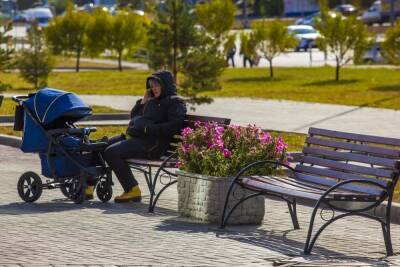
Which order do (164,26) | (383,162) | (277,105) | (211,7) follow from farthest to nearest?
(211,7) < (277,105) < (164,26) < (383,162)

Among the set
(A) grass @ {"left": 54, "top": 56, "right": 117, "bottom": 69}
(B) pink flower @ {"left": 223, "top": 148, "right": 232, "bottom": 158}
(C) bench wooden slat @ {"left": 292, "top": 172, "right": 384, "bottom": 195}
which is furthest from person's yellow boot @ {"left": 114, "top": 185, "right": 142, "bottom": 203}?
(A) grass @ {"left": 54, "top": 56, "right": 117, "bottom": 69}

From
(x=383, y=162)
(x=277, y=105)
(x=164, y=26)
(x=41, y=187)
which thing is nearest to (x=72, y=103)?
(x=41, y=187)

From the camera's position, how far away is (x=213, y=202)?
11.3 metres

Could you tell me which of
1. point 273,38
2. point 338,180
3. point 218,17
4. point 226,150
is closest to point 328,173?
point 338,180

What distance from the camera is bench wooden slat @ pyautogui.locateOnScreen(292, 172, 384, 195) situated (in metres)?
10.2

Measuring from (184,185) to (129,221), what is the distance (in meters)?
0.56

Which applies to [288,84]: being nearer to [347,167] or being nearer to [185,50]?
[185,50]

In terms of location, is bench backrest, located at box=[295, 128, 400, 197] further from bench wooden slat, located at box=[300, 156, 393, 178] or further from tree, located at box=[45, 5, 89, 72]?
tree, located at box=[45, 5, 89, 72]

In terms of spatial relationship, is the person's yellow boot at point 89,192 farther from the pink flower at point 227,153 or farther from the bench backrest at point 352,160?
the bench backrest at point 352,160

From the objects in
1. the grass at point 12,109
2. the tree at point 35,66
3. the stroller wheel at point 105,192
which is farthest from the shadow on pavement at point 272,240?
the tree at point 35,66

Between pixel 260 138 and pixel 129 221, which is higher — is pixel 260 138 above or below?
above

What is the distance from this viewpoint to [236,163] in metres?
11.3

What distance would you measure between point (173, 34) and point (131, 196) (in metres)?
14.7

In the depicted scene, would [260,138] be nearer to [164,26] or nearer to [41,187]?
[41,187]
